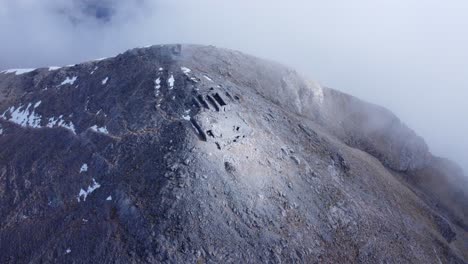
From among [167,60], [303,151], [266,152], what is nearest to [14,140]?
[167,60]

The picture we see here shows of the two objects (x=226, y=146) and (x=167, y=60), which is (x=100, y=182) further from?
(x=167, y=60)

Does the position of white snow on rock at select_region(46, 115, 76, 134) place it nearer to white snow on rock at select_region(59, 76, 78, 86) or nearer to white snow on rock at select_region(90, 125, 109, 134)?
white snow on rock at select_region(90, 125, 109, 134)

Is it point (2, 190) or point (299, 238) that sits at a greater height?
point (299, 238)

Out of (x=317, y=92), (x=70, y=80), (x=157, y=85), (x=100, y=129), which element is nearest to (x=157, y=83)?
(x=157, y=85)

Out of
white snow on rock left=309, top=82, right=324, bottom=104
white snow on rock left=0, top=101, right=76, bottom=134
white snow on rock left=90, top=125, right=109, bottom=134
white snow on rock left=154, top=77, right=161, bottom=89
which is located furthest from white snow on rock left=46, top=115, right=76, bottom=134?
white snow on rock left=309, top=82, right=324, bottom=104

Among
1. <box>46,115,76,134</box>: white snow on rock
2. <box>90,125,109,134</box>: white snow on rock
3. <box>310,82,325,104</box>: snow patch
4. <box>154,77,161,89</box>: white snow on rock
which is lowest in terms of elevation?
<box>46,115,76,134</box>: white snow on rock

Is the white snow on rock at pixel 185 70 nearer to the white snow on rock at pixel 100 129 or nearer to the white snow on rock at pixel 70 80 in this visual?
the white snow on rock at pixel 100 129
